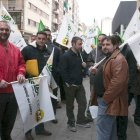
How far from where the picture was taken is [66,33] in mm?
9375

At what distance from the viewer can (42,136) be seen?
20.5ft

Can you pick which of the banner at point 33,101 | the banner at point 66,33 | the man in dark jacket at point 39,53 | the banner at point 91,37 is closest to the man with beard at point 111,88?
Result: the banner at point 33,101

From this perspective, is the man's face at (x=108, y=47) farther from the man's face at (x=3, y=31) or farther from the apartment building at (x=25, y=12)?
the apartment building at (x=25, y=12)

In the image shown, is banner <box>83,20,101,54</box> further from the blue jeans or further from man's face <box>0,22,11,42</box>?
man's face <box>0,22,11,42</box>

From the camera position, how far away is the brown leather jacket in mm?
4512

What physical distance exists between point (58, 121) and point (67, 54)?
64.2 inches

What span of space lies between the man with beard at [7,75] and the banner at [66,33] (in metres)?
4.25

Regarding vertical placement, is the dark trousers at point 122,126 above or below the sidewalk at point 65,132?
above

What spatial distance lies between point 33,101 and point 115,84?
143 cm

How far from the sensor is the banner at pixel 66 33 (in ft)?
30.2

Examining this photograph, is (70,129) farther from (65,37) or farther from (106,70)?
(65,37)

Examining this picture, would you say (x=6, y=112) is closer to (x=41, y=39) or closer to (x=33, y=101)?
(x=33, y=101)

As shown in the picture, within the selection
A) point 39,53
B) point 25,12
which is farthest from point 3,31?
point 25,12

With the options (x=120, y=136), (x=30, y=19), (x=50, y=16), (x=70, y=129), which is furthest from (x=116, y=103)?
(x=50, y=16)
